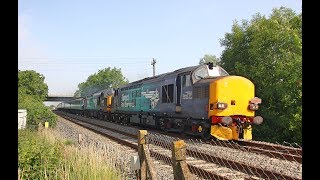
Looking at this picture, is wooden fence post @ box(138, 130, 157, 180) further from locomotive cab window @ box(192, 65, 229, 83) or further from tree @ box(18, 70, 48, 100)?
tree @ box(18, 70, 48, 100)

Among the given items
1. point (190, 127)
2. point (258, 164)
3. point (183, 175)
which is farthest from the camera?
point (190, 127)

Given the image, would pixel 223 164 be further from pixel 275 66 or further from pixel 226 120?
pixel 275 66

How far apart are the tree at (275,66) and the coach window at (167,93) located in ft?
23.7

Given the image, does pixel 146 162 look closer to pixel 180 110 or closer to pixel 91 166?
pixel 91 166

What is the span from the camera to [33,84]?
46031mm

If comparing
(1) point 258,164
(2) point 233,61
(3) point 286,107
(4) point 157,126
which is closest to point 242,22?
(2) point 233,61

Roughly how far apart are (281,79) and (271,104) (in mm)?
1817

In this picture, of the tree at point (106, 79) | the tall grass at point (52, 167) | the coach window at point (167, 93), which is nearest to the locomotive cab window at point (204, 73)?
the coach window at point (167, 93)

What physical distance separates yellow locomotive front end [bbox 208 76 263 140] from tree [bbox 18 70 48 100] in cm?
3625

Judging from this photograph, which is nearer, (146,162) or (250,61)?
(146,162)

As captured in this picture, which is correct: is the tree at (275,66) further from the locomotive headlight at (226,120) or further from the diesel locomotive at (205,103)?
the locomotive headlight at (226,120)

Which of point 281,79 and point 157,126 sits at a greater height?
point 281,79

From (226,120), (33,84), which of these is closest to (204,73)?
(226,120)

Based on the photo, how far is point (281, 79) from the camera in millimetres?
A: 22062
